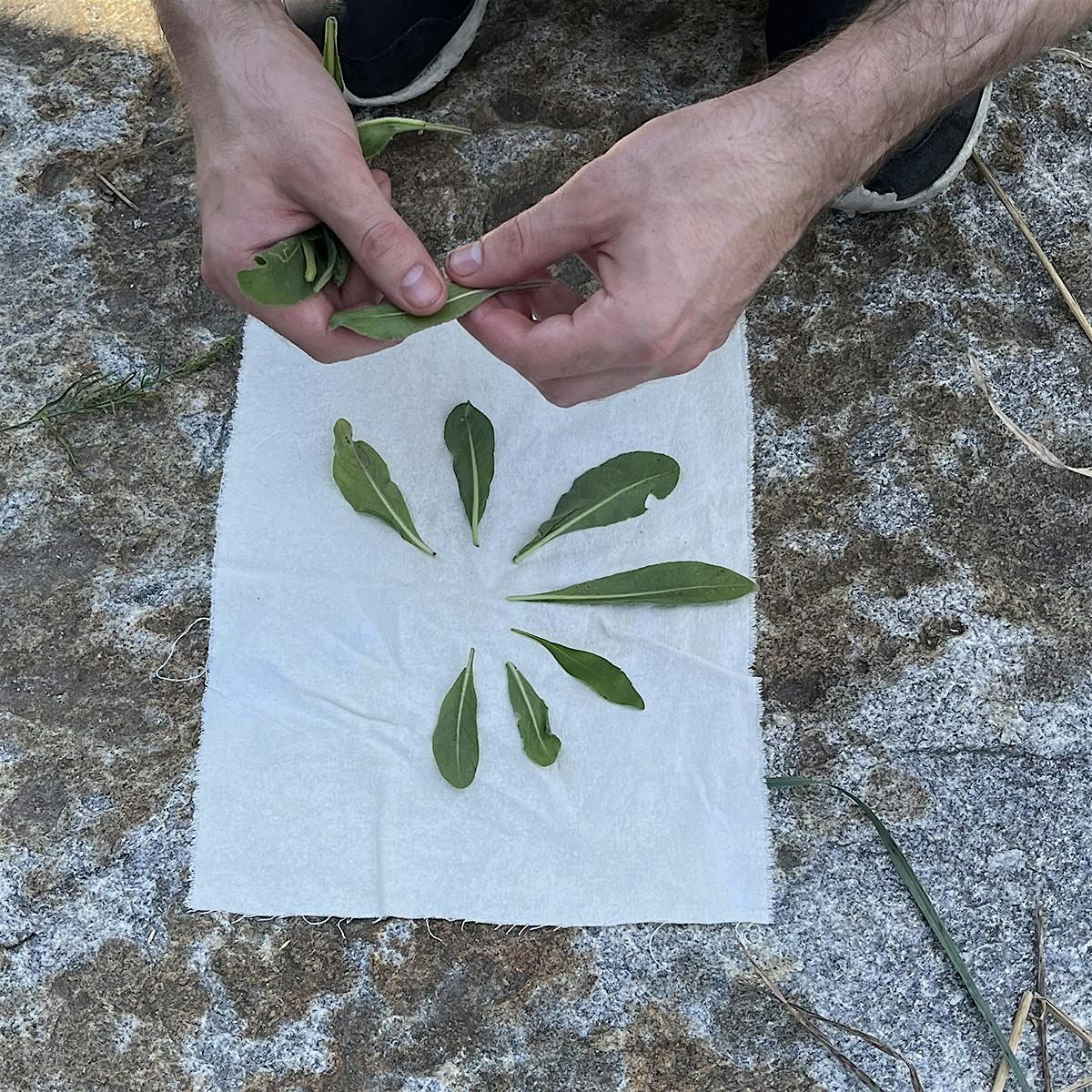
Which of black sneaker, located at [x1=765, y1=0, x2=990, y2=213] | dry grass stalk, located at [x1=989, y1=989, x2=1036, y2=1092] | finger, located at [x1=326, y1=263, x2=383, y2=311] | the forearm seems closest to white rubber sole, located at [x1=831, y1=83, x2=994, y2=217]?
black sneaker, located at [x1=765, y1=0, x2=990, y2=213]

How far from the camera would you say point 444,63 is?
193cm

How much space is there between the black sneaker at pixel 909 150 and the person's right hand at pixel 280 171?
2.84 feet

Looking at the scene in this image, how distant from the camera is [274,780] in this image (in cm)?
152

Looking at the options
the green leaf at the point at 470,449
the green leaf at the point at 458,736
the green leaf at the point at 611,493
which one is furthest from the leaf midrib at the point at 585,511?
the green leaf at the point at 458,736

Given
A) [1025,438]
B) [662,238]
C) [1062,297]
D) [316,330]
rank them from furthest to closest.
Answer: [1062,297] → [1025,438] → [316,330] → [662,238]

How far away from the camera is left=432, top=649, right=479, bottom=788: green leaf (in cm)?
151

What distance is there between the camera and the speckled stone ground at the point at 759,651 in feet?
4.80

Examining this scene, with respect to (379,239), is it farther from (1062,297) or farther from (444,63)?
(1062,297)

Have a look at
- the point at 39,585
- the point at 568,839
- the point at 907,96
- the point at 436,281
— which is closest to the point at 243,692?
the point at 39,585

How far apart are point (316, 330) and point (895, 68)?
2.67 ft

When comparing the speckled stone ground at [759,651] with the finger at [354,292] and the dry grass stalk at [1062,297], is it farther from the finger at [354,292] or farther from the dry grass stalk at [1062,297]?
the finger at [354,292]

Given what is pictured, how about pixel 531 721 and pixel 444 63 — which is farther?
pixel 444 63

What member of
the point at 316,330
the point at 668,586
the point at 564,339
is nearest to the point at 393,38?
the point at 316,330

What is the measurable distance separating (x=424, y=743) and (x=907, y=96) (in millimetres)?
1080
